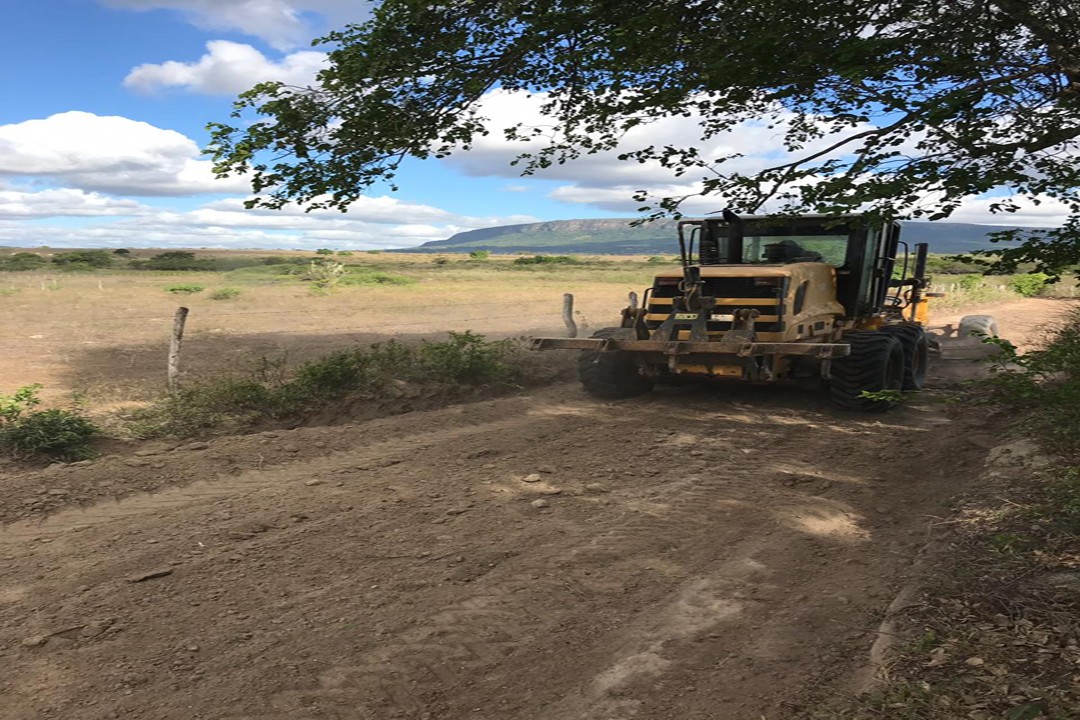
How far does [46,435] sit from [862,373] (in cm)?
853

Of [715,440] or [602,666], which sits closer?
[602,666]

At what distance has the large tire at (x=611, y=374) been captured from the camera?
1011 cm

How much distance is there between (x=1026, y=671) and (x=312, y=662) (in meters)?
3.09

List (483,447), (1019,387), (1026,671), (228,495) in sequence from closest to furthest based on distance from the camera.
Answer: (1026,671), (1019,387), (228,495), (483,447)

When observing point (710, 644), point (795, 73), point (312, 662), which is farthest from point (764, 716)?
point (795, 73)

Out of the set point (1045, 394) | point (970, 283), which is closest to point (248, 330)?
point (1045, 394)

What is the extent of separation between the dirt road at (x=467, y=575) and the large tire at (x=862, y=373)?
1.08 metres

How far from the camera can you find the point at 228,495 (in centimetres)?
627

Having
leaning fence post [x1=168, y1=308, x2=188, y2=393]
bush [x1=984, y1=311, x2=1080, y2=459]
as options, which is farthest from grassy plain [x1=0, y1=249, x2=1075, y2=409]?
bush [x1=984, y1=311, x2=1080, y2=459]

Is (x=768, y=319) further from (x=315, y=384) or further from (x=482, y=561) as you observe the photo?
(x=315, y=384)

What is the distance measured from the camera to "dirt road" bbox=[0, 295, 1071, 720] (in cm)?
355

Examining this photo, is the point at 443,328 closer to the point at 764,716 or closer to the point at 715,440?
the point at 715,440

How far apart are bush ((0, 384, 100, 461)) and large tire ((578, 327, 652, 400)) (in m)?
5.59

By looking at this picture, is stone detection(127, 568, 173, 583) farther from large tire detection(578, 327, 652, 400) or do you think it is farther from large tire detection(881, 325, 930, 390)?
large tire detection(881, 325, 930, 390)
